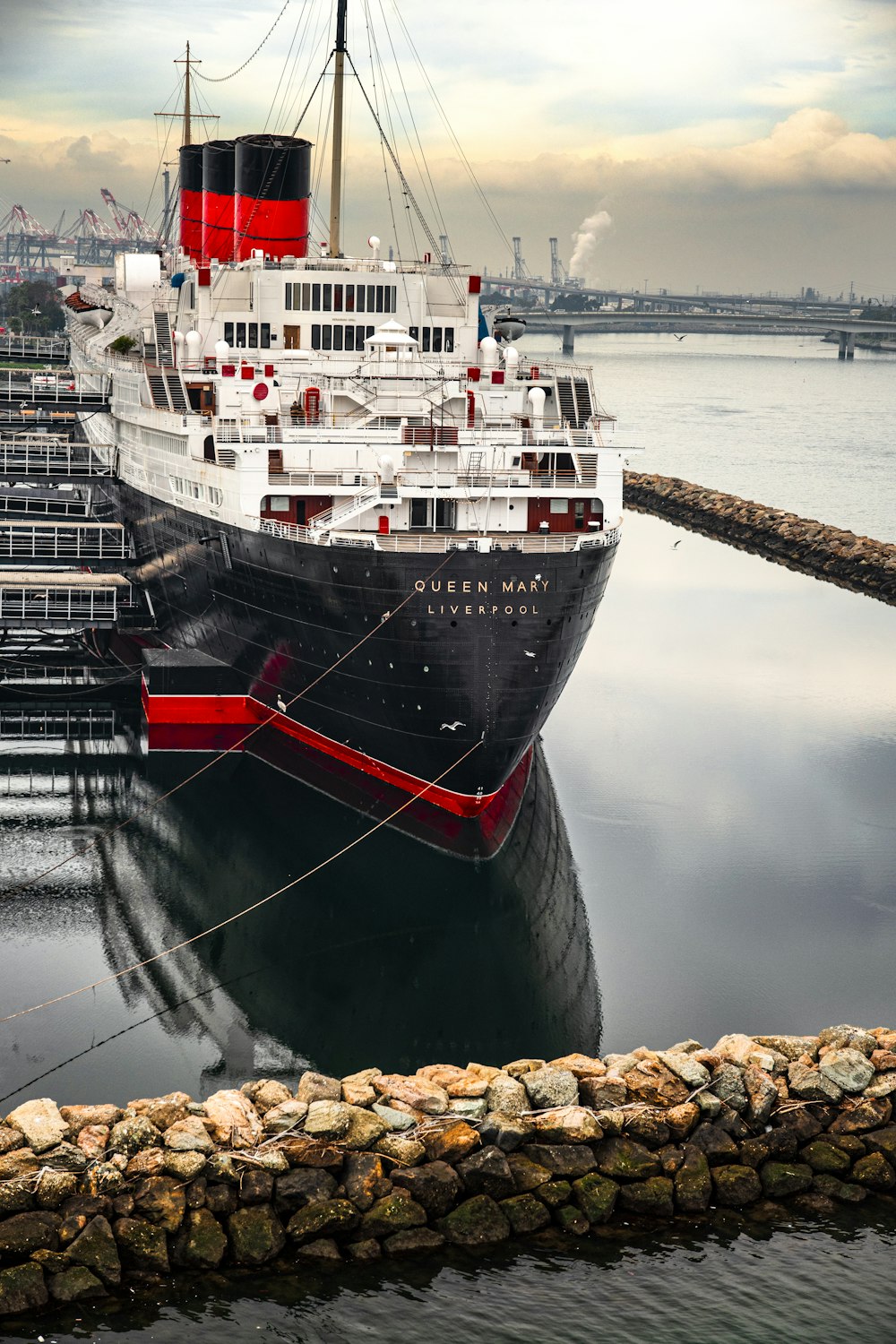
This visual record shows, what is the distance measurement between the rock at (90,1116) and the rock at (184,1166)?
971 mm

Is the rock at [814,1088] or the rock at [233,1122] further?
the rock at [814,1088]

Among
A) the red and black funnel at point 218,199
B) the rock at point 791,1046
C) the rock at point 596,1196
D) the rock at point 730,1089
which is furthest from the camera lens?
the red and black funnel at point 218,199

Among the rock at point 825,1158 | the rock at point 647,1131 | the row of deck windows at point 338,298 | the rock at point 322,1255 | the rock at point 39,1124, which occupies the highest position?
the row of deck windows at point 338,298

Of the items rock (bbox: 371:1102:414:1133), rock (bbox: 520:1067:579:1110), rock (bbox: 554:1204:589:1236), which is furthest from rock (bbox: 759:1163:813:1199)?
rock (bbox: 371:1102:414:1133)

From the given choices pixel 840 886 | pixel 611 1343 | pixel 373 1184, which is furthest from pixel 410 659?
pixel 611 1343

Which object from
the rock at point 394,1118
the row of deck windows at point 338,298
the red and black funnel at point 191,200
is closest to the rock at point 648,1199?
the rock at point 394,1118

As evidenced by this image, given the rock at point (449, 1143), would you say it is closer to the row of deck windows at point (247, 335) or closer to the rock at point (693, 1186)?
the rock at point (693, 1186)

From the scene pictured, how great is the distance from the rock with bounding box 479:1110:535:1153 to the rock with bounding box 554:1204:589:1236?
86 cm

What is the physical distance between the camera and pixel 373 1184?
16.4 metres

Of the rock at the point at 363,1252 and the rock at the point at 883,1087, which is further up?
the rock at the point at 883,1087

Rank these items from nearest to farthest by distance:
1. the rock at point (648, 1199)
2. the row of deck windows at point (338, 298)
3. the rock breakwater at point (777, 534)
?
1. the rock at point (648, 1199)
2. the row of deck windows at point (338, 298)
3. the rock breakwater at point (777, 534)

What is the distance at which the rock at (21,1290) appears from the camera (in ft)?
49.2

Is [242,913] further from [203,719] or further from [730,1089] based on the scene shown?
[730,1089]

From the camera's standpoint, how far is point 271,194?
126 feet
